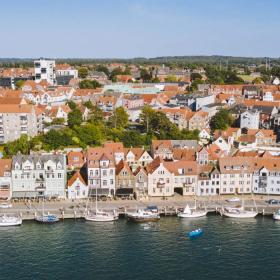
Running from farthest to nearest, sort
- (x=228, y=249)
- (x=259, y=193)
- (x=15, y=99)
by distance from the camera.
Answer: (x=15, y=99) < (x=259, y=193) < (x=228, y=249)

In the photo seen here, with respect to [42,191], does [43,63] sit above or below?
above

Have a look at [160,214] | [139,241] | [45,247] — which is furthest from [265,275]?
[45,247]

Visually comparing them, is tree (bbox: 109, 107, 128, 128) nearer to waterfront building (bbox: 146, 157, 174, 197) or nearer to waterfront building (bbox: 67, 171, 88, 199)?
waterfront building (bbox: 146, 157, 174, 197)

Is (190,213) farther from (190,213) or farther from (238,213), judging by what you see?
(238,213)

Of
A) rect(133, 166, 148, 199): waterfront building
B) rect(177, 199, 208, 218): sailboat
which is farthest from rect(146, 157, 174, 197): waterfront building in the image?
rect(177, 199, 208, 218): sailboat

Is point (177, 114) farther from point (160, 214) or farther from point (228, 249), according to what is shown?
point (228, 249)

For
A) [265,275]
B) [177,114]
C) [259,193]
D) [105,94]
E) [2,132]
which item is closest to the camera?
[265,275]

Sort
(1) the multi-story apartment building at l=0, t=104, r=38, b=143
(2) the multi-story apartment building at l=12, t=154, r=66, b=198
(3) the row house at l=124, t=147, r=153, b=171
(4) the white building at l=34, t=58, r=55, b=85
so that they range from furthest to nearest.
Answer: (4) the white building at l=34, t=58, r=55, b=85 < (1) the multi-story apartment building at l=0, t=104, r=38, b=143 < (3) the row house at l=124, t=147, r=153, b=171 < (2) the multi-story apartment building at l=12, t=154, r=66, b=198

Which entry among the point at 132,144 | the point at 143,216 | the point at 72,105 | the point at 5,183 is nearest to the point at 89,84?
the point at 72,105
